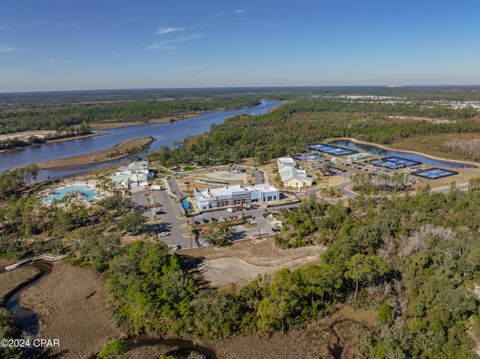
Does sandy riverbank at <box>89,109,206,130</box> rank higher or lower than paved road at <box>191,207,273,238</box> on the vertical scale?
higher

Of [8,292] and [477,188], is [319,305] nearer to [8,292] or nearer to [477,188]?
[8,292]

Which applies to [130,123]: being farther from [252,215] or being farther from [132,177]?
[252,215]

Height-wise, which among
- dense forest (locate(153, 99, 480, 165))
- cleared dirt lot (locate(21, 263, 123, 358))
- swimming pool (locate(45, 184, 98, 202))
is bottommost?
cleared dirt lot (locate(21, 263, 123, 358))

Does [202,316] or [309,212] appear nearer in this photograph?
[202,316]

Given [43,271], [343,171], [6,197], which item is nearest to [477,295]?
[43,271]

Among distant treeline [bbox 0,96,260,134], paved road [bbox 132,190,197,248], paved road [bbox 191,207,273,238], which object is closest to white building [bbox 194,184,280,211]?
A: paved road [bbox 191,207,273,238]

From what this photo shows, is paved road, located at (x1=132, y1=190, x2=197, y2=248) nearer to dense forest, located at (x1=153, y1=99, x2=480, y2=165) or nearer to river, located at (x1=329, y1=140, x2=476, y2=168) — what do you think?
dense forest, located at (x1=153, y1=99, x2=480, y2=165)

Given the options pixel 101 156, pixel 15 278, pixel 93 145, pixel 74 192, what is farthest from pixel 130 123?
pixel 15 278
